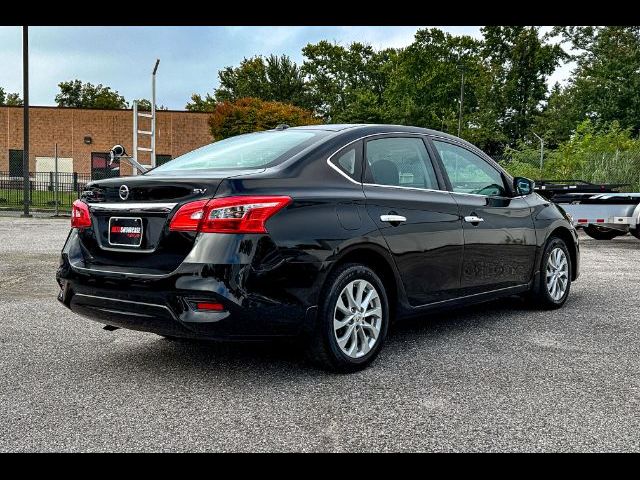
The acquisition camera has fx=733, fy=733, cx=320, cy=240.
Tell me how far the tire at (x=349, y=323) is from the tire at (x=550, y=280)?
239cm

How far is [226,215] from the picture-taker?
4.06 m

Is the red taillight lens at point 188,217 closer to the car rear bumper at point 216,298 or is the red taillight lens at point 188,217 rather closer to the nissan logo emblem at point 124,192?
the car rear bumper at point 216,298

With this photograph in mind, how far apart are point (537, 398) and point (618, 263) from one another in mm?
7674

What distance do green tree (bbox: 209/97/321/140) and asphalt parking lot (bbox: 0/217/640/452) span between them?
39592 mm

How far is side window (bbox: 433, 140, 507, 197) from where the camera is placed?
18.7 feet

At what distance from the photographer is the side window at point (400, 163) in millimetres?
5020

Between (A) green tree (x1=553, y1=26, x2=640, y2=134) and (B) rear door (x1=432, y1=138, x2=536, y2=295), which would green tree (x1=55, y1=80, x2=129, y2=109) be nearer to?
(A) green tree (x1=553, y1=26, x2=640, y2=134)

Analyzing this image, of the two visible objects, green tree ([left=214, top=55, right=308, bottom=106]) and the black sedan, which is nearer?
the black sedan

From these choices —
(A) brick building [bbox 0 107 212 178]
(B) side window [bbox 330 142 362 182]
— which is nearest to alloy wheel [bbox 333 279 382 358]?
(B) side window [bbox 330 142 362 182]

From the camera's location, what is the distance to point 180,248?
13.5 ft

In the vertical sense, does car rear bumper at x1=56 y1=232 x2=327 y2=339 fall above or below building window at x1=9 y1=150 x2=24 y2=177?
below
